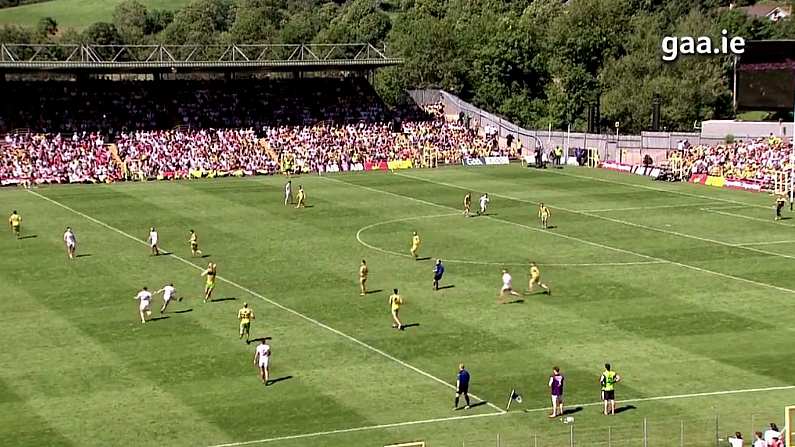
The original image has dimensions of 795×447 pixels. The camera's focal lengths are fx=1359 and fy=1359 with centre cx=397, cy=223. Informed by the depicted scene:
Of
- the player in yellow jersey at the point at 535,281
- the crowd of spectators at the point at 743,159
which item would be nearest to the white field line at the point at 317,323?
the player in yellow jersey at the point at 535,281

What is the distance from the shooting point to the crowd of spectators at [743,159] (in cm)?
8956

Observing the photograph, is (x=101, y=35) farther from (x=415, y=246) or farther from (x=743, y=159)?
(x=415, y=246)

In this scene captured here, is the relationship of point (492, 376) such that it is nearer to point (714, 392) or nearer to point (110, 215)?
point (714, 392)

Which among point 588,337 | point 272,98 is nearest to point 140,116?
point 272,98

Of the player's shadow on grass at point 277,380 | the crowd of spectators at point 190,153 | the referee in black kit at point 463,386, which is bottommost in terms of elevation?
the player's shadow on grass at point 277,380

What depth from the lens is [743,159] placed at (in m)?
93.1

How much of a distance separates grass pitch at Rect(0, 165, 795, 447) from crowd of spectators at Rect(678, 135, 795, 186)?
8.85m

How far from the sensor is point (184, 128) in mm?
106375

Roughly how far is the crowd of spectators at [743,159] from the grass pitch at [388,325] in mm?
8854

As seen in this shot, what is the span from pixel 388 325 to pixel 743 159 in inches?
1980

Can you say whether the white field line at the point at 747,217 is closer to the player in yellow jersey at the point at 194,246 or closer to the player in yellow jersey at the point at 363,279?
the player in yellow jersey at the point at 363,279

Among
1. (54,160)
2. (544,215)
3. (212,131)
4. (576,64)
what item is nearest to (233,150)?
(212,131)

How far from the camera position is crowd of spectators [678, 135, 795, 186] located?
294 ft

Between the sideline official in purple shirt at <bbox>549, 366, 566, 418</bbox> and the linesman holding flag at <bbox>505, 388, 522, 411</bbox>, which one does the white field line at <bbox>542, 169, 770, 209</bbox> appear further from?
the sideline official in purple shirt at <bbox>549, 366, 566, 418</bbox>
